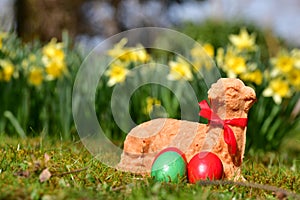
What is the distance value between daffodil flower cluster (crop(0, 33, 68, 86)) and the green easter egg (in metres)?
2.10

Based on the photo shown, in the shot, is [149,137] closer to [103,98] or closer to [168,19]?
[103,98]

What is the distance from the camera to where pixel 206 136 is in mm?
2154

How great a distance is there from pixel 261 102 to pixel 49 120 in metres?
1.66

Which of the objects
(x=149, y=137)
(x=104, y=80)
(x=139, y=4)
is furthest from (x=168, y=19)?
(x=149, y=137)

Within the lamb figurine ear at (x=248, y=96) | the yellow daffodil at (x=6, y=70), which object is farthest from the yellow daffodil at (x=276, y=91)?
the yellow daffodil at (x=6, y=70)

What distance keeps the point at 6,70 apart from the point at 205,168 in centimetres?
243

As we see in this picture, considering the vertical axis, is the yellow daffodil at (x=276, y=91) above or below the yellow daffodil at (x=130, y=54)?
below

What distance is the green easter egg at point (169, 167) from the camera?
2020 millimetres

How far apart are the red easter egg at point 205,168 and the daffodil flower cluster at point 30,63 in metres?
Result: 2.16

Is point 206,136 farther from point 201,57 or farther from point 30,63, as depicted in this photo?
point 30,63

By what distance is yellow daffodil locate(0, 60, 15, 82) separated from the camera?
4.00 metres

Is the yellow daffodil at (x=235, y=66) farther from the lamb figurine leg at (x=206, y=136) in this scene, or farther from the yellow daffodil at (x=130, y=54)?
the lamb figurine leg at (x=206, y=136)

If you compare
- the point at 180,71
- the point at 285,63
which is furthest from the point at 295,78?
the point at 180,71

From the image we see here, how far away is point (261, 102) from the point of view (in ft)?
12.3
